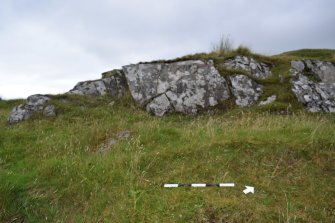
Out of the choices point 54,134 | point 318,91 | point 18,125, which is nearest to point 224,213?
point 54,134

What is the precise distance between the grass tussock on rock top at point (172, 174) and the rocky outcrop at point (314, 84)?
5.35 metres

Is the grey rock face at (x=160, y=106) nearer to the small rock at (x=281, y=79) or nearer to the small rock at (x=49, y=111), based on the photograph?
the small rock at (x=49, y=111)

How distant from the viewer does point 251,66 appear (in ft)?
62.3

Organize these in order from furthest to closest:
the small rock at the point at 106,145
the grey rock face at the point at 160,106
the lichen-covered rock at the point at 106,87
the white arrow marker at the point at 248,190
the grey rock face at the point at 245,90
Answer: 1. the lichen-covered rock at the point at 106,87
2. the grey rock face at the point at 245,90
3. the grey rock face at the point at 160,106
4. the small rock at the point at 106,145
5. the white arrow marker at the point at 248,190

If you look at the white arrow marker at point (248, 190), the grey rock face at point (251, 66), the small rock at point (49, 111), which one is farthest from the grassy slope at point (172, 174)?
the grey rock face at point (251, 66)

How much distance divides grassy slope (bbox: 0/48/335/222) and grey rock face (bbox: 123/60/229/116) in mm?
4569

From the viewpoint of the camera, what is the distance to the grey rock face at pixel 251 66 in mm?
18641

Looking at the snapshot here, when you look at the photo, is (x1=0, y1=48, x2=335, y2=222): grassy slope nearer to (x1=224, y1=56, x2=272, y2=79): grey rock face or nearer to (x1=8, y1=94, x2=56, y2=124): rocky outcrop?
(x1=8, y1=94, x2=56, y2=124): rocky outcrop

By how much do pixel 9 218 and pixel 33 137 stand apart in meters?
5.27

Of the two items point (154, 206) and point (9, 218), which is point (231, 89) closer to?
point (154, 206)

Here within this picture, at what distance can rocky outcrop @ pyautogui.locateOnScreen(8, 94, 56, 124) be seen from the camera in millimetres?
15328

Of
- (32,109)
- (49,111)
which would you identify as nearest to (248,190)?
(49,111)

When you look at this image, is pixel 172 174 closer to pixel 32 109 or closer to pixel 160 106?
pixel 160 106

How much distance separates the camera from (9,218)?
7.20m
